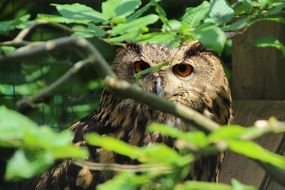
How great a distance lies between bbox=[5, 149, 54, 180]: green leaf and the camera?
1079 mm

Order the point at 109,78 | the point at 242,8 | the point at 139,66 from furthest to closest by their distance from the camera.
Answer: the point at 139,66
the point at 242,8
the point at 109,78

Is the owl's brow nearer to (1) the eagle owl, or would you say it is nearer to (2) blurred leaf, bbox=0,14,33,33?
(1) the eagle owl

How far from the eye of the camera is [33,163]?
1129mm

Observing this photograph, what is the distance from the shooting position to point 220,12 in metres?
1.78

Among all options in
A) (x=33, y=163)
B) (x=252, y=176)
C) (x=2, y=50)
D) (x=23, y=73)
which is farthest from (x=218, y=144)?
(x=23, y=73)

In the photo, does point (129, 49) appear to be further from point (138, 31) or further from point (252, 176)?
point (138, 31)

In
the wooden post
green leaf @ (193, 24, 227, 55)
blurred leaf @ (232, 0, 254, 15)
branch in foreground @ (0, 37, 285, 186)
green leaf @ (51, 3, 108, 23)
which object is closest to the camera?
branch in foreground @ (0, 37, 285, 186)

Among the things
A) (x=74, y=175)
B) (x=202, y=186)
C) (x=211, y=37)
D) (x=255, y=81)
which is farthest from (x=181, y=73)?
(x=202, y=186)

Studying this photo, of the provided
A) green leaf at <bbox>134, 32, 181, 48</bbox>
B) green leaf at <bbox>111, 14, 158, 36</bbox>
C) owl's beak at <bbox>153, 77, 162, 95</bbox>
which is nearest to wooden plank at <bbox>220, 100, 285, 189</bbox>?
owl's beak at <bbox>153, 77, 162, 95</bbox>

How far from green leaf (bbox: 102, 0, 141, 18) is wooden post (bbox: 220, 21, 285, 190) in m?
1.55

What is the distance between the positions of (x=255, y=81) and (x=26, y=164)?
240 centimetres

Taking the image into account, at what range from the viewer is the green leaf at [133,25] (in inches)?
64.9

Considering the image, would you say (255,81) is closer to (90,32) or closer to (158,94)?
(158,94)

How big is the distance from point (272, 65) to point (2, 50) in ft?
5.89
